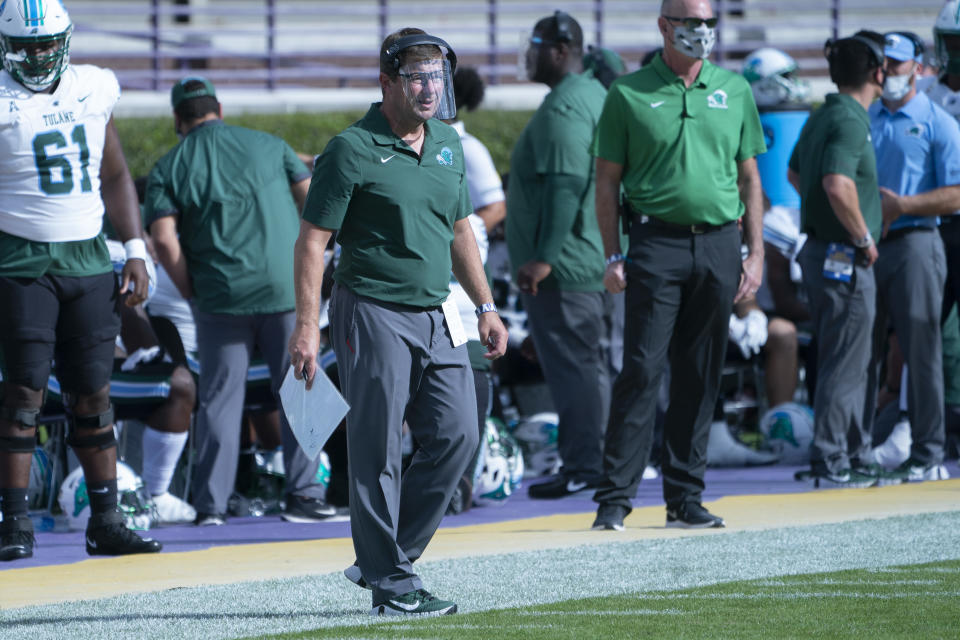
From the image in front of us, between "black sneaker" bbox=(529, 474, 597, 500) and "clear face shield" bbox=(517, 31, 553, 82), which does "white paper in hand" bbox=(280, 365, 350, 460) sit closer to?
"black sneaker" bbox=(529, 474, 597, 500)

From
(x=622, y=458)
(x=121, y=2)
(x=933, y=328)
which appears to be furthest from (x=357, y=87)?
(x=622, y=458)

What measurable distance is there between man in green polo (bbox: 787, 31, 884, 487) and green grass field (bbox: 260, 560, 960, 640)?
2.91m

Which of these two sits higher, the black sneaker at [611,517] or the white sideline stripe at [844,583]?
the white sideline stripe at [844,583]

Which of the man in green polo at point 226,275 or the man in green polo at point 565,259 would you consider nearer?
the man in green polo at point 226,275

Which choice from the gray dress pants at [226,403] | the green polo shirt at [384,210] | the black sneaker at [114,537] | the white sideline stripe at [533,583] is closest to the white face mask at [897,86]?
the white sideline stripe at [533,583]

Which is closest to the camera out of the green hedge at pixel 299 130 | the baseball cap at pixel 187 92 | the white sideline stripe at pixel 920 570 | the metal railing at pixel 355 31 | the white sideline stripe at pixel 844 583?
the white sideline stripe at pixel 844 583

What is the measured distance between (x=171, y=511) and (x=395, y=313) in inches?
131

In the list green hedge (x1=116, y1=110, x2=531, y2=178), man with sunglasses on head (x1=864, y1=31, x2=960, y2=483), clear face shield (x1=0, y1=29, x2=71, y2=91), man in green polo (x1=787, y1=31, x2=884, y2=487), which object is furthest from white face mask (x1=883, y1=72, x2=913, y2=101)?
green hedge (x1=116, y1=110, x2=531, y2=178)

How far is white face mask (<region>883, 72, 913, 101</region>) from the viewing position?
965 centimetres

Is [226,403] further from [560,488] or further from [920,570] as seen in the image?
[920,570]

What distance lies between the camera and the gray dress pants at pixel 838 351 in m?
9.25

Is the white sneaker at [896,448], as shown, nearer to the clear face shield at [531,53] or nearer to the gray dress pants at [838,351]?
the gray dress pants at [838,351]

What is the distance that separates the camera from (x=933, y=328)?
31.2ft

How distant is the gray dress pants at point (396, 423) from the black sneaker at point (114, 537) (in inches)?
75.5
